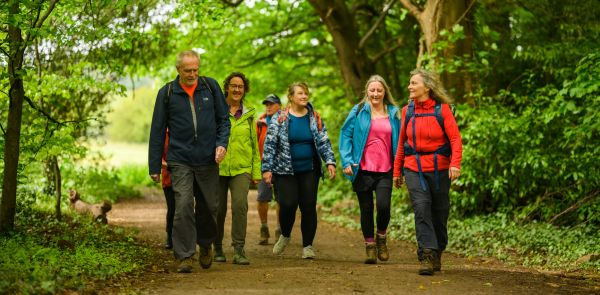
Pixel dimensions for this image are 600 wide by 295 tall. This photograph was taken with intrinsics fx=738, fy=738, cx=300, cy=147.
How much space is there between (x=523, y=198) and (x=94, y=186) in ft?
35.1

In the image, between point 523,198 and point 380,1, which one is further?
point 380,1

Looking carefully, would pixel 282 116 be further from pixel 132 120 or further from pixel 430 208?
pixel 132 120

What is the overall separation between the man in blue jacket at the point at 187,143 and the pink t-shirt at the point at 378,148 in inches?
66.2

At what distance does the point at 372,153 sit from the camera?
8.32 metres

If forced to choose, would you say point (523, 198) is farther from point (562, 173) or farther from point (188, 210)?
point (188, 210)

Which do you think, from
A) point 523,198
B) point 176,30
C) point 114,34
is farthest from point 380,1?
point 114,34

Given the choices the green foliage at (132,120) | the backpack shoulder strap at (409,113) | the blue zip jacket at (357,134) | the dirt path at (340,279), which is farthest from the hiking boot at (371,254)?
the green foliage at (132,120)

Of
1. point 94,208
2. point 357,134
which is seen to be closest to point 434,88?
point 357,134

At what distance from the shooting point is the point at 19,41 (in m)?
7.89

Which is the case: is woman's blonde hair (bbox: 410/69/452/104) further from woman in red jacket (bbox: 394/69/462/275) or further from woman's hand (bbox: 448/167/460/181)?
woman's hand (bbox: 448/167/460/181)

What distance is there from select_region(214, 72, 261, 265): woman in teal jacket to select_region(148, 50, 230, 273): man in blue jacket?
697 millimetres

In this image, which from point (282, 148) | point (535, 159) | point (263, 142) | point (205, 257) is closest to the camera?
point (205, 257)

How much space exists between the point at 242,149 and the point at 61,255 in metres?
2.33

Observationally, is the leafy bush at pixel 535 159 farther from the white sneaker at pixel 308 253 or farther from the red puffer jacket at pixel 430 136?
the white sneaker at pixel 308 253
